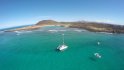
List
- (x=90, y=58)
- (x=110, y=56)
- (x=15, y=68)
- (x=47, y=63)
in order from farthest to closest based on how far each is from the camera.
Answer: (x=110, y=56) < (x=90, y=58) < (x=47, y=63) < (x=15, y=68)

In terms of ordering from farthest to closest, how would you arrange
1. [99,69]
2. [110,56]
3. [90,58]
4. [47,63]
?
[110,56] → [90,58] → [47,63] → [99,69]

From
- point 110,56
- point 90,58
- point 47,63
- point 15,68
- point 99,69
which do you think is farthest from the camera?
point 110,56

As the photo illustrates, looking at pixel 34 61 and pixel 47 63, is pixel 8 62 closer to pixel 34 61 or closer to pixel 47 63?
pixel 34 61

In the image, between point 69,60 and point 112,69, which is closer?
point 112,69

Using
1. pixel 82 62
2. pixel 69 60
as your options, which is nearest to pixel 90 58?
pixel 82 62

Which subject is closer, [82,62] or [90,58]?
[82,62]

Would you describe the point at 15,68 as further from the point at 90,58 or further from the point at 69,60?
the point at 90,58

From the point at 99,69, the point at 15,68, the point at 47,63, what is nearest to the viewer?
the point at 99,69

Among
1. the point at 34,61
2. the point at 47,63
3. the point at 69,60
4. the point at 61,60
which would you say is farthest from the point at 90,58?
the point at 34,61

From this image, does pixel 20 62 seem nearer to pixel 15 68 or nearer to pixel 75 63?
pixel 15 68
